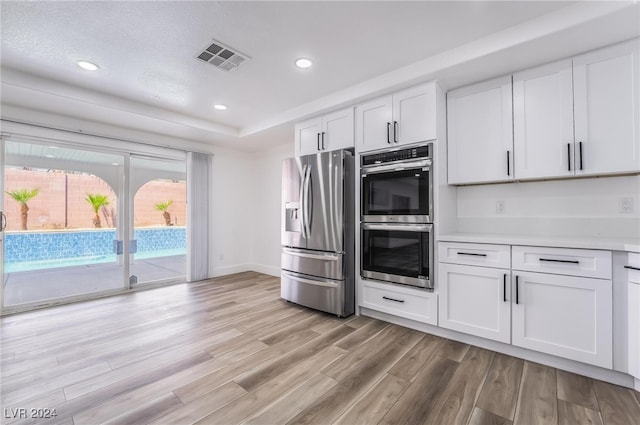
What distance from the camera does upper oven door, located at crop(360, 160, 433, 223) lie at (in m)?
2.62

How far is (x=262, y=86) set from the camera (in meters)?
3.07

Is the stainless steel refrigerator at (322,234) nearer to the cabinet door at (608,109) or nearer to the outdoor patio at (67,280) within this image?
the cabinet door at (608,109)

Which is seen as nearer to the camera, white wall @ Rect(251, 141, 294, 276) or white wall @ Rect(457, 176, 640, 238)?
white wall @ Rect(457, 176, 640, 238)

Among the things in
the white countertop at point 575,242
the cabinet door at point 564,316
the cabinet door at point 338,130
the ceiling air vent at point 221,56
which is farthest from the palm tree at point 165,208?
the cabinet door at point 564,316

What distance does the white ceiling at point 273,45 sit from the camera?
190 centimetres

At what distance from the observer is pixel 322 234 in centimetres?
320

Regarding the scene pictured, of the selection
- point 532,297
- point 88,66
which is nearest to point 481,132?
point 532,297

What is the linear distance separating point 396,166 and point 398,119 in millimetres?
484

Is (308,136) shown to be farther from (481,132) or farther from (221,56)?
(481,132)

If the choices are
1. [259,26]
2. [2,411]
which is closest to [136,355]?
[2,411]

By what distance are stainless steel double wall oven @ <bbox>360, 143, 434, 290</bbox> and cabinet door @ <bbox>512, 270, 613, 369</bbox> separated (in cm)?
72

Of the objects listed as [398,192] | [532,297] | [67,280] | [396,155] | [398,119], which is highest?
[398,119]

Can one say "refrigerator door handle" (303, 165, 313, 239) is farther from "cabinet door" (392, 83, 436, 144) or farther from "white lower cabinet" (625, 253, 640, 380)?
"white lower cabinet" (625, 253, 640, 380)

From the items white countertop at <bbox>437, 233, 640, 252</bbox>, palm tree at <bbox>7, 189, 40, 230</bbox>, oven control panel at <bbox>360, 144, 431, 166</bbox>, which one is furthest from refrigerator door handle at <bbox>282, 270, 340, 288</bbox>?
palm tree at <bbox>7, 189, 40, 230</bbox>
